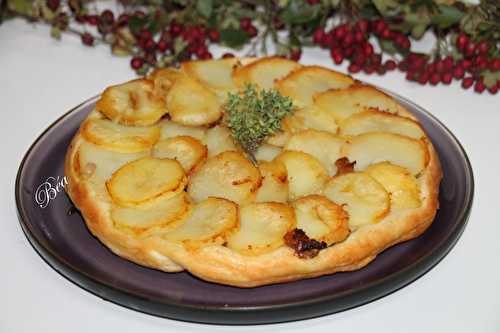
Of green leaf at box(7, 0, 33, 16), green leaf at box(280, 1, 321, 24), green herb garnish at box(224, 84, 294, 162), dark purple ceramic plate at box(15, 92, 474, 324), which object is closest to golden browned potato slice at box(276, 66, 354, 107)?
green herb garnish at box(224, 84, 294, 162)

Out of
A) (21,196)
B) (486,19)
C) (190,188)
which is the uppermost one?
(486,19)

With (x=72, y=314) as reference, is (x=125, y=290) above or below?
above

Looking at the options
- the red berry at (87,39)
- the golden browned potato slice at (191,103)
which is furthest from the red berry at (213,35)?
the golden browned potato slice at (191,103)

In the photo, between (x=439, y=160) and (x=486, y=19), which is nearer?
(x=439, y=160)

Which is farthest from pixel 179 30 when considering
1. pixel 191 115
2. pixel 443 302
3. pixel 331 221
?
pixel 443 302

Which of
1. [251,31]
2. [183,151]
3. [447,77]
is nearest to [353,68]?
[447,77]

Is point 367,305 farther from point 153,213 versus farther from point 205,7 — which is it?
point 205,7

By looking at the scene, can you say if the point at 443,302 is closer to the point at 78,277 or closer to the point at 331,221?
the point at 331,221
